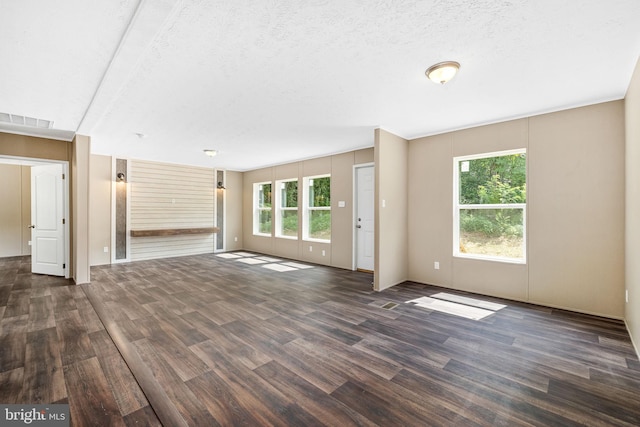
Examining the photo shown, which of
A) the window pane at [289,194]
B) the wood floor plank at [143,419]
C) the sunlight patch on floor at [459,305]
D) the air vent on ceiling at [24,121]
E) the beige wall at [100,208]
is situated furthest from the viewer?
the window pane at [289,194]

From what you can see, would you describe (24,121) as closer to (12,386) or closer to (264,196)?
(12,386)

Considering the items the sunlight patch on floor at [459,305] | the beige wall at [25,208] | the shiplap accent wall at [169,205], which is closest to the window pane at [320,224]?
the sunlight patch on floor at [459,305]

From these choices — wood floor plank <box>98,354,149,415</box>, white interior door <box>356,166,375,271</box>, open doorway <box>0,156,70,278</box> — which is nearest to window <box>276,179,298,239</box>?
white interior door <box>356,166,375,271</box>

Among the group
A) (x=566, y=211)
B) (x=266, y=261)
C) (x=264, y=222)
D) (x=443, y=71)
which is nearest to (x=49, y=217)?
(x=266, y=261)

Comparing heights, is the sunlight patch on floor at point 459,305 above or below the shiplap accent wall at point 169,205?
below

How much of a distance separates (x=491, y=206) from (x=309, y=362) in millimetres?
3383

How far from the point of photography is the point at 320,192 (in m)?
6.64

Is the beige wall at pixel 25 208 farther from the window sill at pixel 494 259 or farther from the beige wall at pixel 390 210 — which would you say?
the window sill at pixel 494 259

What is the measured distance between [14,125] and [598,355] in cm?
750

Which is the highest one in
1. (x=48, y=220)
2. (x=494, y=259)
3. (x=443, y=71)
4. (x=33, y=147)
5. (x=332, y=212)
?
(x=443, y=71)

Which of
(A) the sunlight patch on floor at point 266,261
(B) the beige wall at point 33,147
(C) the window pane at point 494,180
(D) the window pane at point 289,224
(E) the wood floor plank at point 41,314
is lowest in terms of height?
(E) the wood floor plank at point 41,314

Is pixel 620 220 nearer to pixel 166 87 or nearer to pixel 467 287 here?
pixel 467 287

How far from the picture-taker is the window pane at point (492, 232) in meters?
3.87

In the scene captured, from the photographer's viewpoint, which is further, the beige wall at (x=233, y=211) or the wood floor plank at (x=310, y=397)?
the beige wall at (x=233, y=211)
